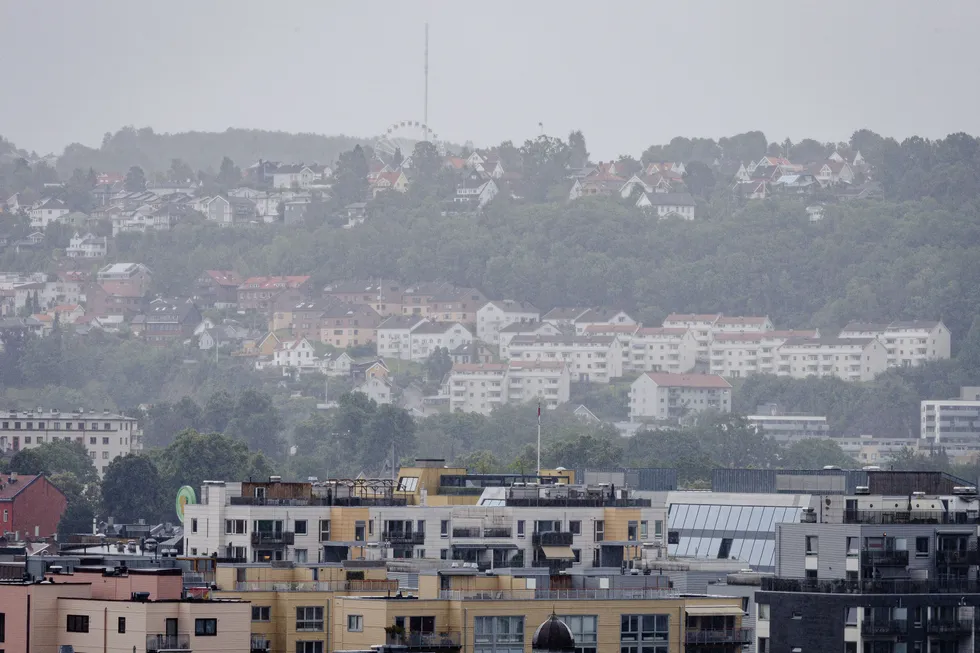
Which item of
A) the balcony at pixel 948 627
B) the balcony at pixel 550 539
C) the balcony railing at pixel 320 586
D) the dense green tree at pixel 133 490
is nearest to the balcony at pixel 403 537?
the balcony at pixel 550 539

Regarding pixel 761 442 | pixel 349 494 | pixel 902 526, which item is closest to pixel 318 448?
pixel 761 442

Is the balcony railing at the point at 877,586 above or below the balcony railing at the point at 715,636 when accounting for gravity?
above

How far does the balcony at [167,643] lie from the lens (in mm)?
38969

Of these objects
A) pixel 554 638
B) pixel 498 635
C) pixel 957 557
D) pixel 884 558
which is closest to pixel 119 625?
pixel 498 635

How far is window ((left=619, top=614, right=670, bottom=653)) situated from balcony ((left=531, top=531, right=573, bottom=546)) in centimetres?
1532

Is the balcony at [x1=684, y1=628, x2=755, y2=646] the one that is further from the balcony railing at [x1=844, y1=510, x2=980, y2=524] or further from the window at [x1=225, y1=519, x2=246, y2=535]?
the window at [x1=225, y1=519, x2=246, y2=535]

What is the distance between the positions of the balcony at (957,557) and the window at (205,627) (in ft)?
46.2

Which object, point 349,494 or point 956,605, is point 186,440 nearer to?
point 349,494

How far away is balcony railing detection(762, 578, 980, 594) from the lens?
4784cm

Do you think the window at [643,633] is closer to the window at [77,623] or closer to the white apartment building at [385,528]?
the window at [77,623]

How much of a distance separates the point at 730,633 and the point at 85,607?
10.9 metres

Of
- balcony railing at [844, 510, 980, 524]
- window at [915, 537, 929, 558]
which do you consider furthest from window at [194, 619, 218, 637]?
window at [915, 537, 929, 558]

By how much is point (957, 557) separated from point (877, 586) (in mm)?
1985

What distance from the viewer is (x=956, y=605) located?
157ft
